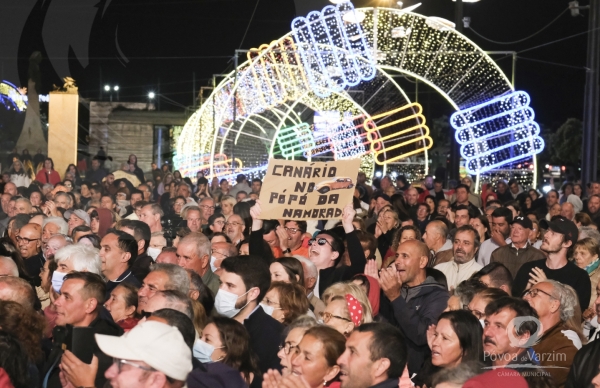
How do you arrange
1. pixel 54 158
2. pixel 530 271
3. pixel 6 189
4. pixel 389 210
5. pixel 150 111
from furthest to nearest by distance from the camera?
1. pixel 150 111
2. pixel 54 158
3. pixel 6 189
4. pixel 389 210
5. pixel 530 271

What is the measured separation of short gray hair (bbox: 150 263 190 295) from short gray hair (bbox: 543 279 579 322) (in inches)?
108

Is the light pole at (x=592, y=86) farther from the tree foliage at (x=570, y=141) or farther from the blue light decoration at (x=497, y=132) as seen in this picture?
the tree foliage at (x=570, y=141)

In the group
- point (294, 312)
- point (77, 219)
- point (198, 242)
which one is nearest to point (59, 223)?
point (77, 219)

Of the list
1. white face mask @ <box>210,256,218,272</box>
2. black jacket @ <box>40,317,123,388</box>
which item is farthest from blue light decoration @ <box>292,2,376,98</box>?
black jacket @ <box>40,317,123,388</box>

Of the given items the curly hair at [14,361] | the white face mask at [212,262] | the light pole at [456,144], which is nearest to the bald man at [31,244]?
the white face mask at [212,262]

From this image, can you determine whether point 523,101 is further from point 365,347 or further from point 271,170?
point 365,347

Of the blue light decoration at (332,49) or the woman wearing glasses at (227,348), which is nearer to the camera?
the woman wearing glasses at (227,348)

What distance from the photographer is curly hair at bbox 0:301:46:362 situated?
607 cm

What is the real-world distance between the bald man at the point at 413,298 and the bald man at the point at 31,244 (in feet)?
13.5

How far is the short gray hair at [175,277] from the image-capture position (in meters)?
7.00

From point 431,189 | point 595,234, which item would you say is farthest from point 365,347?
point 431,189

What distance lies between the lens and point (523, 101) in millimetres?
23688

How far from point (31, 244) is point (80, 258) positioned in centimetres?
286

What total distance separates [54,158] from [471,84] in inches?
501
